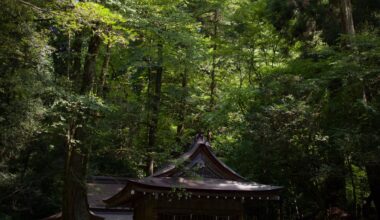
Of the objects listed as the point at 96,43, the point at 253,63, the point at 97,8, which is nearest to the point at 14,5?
the point at 97,8

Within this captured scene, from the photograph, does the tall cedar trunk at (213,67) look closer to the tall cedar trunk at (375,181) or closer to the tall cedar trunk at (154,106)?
the tall cedar trunk at (154,106)

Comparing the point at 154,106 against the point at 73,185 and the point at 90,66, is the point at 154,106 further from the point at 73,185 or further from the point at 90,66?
the point at 73,185

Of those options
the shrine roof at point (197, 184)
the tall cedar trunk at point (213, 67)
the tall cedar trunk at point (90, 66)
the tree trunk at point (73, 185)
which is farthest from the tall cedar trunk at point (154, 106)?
the shrine roof at point (197, 184)

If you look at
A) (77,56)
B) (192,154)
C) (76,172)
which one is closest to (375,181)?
(192,154)

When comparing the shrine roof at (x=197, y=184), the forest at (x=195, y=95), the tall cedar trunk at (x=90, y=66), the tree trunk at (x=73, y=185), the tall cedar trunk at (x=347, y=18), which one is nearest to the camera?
the forest at (x=195, y=95)

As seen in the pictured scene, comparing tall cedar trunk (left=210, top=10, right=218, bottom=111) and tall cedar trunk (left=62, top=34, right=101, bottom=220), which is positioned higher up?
tall cedar trunk (left=210, top=10, right=218, bottom=111)

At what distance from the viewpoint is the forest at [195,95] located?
8.91 m

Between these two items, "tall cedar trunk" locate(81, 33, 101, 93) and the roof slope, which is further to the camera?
"tall cedar trunk" locate(81, 33, 101, 93)

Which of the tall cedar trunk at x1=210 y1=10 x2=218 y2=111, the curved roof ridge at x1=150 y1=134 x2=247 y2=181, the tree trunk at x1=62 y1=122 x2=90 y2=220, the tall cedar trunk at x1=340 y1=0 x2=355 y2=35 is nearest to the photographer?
the curved roof ridge at x1=150 y1=134 x2=247 y2=181

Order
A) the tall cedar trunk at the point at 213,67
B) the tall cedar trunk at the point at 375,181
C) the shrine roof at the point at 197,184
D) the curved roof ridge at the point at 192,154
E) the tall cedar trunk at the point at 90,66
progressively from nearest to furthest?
the shrine roof at the point at 197,184, the curved roof ridge at the point at 192,154, the tall cedar trunk at the point at 375,181, the tall cedar trunk at the point at 90,66, the tall cedar trunk at the point at 213,67

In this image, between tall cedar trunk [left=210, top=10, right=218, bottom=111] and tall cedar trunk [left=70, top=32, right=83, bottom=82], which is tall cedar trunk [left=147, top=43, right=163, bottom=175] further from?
tall cedar trunk [left=70, top=32, right=83, bottom=82]

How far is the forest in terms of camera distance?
8.91 metres

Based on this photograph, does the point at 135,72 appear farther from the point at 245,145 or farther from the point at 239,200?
the point at 239,200

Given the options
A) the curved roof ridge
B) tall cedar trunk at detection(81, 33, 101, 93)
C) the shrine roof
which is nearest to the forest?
tall cedar trunk at detection(81, 33, 101, 93)
